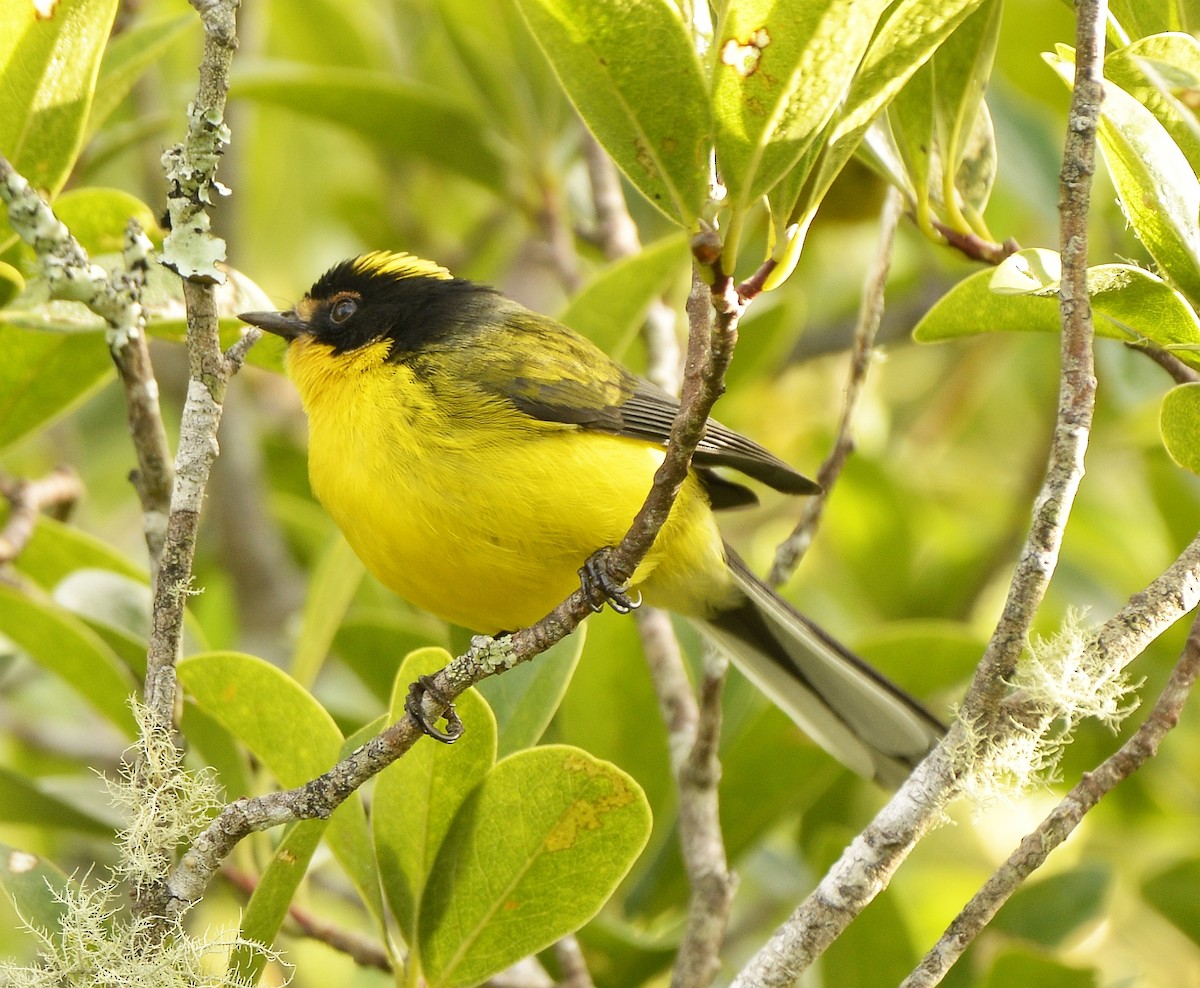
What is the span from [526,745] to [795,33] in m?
1.63

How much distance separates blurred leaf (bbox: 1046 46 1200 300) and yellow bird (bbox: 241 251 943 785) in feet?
4.07

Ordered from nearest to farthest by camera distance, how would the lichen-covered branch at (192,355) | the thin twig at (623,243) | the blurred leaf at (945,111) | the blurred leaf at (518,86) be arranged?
the lichen-covered branch at (192,355)
the blurred leaf at (945,111)
the thin twig at (623,243)
the blurred leaf at (518,86)

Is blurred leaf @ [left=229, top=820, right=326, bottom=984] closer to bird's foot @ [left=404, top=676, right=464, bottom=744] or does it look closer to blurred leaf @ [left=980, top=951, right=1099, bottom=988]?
bird's foot @ [left=404, top=676, right=464, bottom=744]

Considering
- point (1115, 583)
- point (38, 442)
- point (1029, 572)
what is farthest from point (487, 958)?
point (38, 442)

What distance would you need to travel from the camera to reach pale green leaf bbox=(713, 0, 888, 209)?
1816 mm

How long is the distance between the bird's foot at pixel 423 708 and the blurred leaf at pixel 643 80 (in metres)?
0.91

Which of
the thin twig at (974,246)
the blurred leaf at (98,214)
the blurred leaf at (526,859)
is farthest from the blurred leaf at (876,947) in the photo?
the blurred leaf at (98,214)

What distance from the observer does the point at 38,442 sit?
5.86 m

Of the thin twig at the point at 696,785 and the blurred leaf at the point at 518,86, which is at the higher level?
the blurred leaf at the point at 518,86

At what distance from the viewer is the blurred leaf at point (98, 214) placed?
3123 millimetres

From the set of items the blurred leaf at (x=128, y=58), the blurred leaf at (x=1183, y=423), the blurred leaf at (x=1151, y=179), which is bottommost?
the blurred leaf at (x=1183, y=423)

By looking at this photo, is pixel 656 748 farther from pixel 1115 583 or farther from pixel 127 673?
pixel 1115 583

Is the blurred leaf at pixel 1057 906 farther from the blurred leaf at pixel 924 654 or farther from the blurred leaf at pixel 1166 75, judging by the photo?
the blurred leaf at pixel 1166 75

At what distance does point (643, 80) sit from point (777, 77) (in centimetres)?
19
